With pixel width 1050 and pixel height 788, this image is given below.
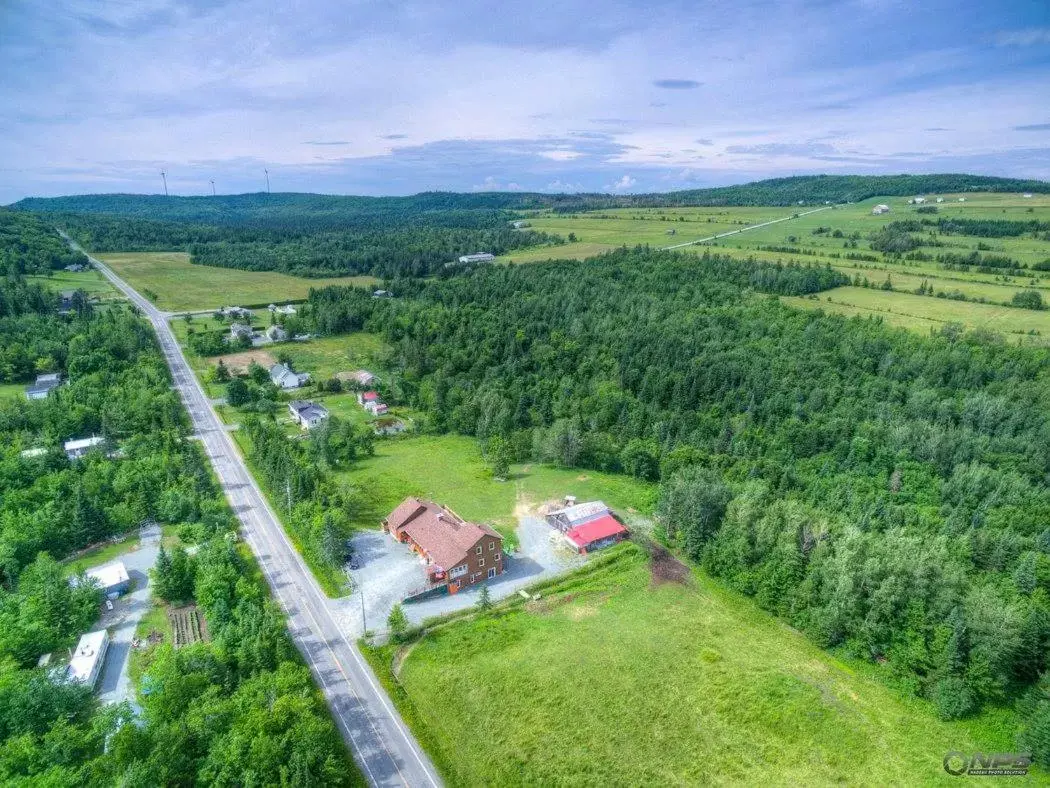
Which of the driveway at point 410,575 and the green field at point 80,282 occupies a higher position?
the green field at point 80,282

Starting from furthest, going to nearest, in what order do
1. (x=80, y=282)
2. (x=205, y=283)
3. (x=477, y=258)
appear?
(x=477, y=258)
(x=205, y=283)
(x=80, y=282)

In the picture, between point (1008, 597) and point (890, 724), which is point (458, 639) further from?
point (1008, 597)

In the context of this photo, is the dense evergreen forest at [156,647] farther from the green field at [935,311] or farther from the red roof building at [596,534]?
the green field at [935,311]

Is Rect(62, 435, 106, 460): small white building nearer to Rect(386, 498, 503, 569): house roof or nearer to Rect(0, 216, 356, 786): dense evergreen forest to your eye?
Rect(0, 216, 356, 786): dense evergreen forest

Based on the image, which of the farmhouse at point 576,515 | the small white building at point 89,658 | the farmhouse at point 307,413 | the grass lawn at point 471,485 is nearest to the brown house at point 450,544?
the grass lawn at point 471,485

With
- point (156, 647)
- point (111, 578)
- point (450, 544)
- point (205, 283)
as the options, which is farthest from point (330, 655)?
point (205, 283)

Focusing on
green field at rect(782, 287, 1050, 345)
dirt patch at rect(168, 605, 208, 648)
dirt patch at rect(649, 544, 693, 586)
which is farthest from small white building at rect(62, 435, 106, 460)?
green field at rect(782, 287, 1050, 345)

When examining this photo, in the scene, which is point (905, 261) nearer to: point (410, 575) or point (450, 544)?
point (450, 544)
